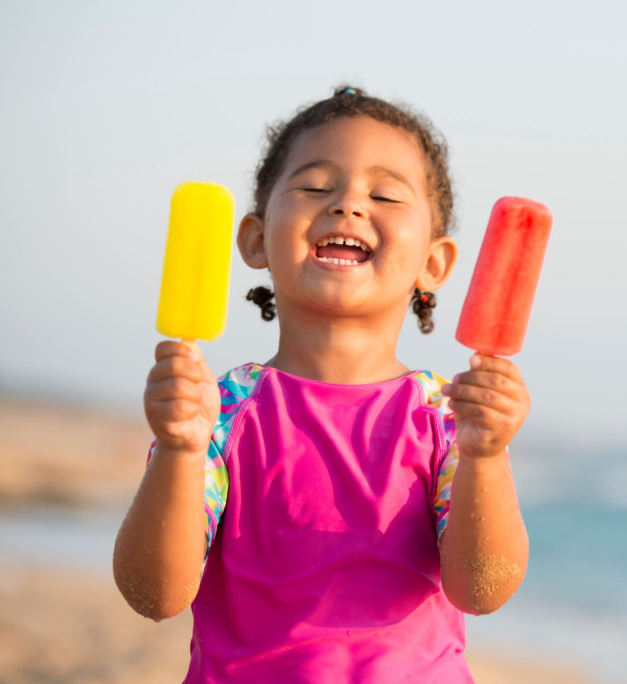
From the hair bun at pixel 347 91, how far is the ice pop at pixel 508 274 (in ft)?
3.73

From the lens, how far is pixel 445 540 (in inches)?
94.1

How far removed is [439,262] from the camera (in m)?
3.14

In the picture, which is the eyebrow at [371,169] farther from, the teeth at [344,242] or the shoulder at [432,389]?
the shoulder at [432,389]

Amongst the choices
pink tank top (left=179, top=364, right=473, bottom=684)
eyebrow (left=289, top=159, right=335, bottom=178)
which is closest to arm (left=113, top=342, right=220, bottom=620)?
pink tank top (left=179, top=364, right=473, bottom=684)

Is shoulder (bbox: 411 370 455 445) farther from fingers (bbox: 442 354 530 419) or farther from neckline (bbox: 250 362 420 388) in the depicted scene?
fingers (bbox: 442 354 530 419)

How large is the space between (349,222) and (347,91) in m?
0.79

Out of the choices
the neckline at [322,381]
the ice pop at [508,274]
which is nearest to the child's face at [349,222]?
the neckline at [322,381]

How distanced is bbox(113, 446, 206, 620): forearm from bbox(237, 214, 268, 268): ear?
1017mm

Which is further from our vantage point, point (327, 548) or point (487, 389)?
point (327, 548)

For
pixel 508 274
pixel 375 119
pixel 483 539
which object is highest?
pixel 375 119

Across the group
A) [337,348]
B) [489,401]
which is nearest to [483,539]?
[489,401]

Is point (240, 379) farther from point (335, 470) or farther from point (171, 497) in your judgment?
point (171, 497)

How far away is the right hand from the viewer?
212 centimetres

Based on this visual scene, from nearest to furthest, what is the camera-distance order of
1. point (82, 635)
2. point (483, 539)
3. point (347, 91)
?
point (483, 539) < point (347, 91) < point (82, 635)
